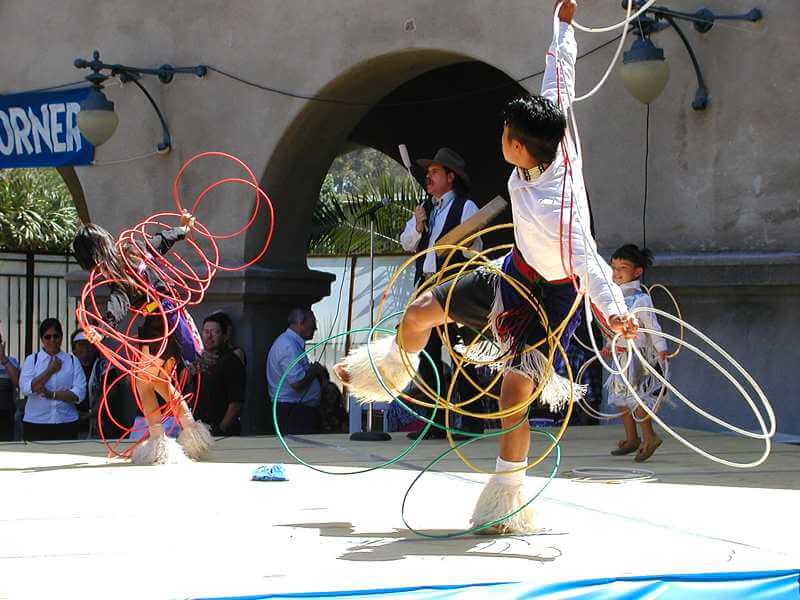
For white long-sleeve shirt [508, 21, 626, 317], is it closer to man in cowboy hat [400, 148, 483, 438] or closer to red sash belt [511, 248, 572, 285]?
red sash belt [511, 248, 572, 285]

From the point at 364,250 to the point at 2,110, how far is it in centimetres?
818

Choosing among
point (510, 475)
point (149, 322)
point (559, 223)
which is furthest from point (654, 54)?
point (510, 475)

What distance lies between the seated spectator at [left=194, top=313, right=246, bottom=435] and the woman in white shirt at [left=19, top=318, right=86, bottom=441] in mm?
973

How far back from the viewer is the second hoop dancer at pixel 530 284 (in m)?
4.04

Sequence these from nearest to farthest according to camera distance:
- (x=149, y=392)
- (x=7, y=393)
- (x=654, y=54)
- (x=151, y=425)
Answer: (x=151, y=425), (x=149, y=392), (x=654, y=54), (x=7, y=393)

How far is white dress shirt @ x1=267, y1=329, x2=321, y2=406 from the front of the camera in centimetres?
920

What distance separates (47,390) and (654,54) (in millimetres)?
5154

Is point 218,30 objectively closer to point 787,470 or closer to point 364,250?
point 787,470

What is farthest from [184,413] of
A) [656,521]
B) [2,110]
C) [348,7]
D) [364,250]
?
[364,250]

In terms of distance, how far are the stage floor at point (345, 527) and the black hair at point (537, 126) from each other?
1.30 metres

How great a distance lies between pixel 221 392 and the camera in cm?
930

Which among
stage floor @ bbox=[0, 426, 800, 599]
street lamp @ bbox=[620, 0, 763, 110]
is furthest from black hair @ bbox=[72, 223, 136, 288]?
street lamp @ bbox=[620, 0, 763, 110]

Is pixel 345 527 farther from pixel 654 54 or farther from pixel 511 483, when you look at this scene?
pixel 654 54

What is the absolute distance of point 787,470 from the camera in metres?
5.94
